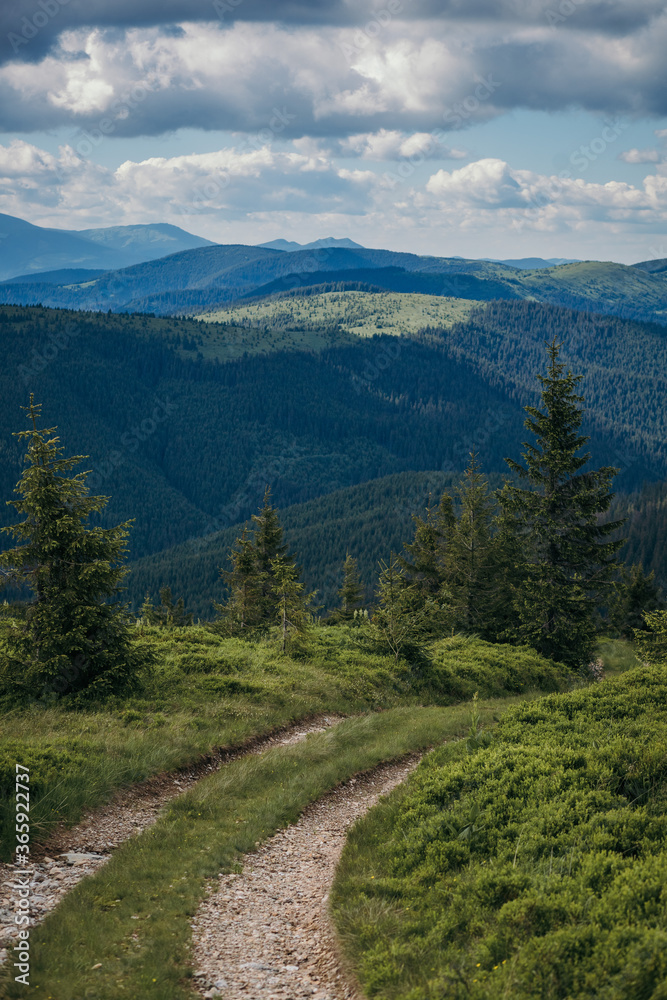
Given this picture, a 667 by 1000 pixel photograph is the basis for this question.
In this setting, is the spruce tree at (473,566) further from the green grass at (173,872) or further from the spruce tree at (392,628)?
the green grass at (173,872)

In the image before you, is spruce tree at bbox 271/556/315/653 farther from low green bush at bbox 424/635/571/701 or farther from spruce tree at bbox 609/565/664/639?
spruce tree at bbox 609/565/664/639

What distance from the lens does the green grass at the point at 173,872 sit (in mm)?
7953

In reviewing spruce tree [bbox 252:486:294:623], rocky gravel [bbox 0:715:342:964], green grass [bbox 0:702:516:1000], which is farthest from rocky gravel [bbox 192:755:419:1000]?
spruce tree [bbox 252:486:294:623]

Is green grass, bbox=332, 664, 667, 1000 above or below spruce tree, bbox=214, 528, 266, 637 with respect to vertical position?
above

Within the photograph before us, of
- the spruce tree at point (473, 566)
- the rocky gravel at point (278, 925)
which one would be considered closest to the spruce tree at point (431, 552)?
the spruce tree at point (473, 566)

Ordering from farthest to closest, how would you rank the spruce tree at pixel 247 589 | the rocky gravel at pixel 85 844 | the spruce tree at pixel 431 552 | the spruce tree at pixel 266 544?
the spruce tree at pixel 266 544, the spruce tree at pixel 247 589, the spruce tree at pixel 431 552, the rocky gravel at pixel 85 844

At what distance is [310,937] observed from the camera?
920 centimetres

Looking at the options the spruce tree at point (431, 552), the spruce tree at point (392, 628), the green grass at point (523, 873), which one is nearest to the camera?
the green grass at point (523, 873)

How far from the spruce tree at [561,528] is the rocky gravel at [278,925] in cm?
1902

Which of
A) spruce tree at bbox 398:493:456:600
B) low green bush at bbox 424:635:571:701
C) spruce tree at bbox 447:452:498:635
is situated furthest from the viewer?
spruce tree at bbox 398:493:456:600

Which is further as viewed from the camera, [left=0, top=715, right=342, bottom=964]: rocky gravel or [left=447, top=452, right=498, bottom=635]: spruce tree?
[left=447, top=452, right=498, bottom=635]: spruce tree

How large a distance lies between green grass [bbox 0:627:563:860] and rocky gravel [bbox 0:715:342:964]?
0.90 feet

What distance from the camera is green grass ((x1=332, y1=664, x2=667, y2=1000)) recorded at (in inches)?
278

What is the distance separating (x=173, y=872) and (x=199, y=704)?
8.24 meters
